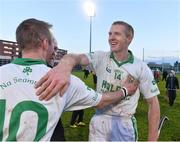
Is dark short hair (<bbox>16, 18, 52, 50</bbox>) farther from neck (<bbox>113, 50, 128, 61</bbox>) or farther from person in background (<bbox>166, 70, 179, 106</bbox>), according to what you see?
person in background (<bbox>166, 70, 179, 106</bbox>)

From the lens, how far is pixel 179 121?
46.7 feet

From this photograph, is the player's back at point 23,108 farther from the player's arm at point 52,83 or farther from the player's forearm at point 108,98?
the player's forearm at point 108,98

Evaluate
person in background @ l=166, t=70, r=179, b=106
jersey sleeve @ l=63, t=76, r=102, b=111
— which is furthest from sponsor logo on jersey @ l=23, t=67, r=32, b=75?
person in background @ l=166, t=70, r=179, b=106

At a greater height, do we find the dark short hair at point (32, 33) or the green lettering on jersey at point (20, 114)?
the dark short hair at point (32, 33)

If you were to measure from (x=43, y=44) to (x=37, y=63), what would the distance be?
140mm

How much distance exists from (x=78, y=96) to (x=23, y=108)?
0.44m

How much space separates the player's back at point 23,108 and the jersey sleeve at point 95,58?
161cm

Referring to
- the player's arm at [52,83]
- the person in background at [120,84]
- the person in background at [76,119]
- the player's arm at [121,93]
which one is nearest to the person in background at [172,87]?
the person in background at [76,119]

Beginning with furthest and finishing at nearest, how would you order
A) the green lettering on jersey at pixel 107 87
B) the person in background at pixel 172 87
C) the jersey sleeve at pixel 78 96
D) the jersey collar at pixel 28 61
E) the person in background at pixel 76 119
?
the person in background at pixel 172 87 → the person in background at pixel 76 119 → the green lettering on jersey at pixel 107 87 → the jersey sleeve at pixel 78 96 → the jersey collar at pixel 28 61

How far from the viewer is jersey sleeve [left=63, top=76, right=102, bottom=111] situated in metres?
2.75

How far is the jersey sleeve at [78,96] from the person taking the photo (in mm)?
2750

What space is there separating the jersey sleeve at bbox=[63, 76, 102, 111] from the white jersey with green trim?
124cm

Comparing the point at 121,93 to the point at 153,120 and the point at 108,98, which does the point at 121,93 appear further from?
the point at 153,120

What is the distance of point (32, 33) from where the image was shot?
2703mm
